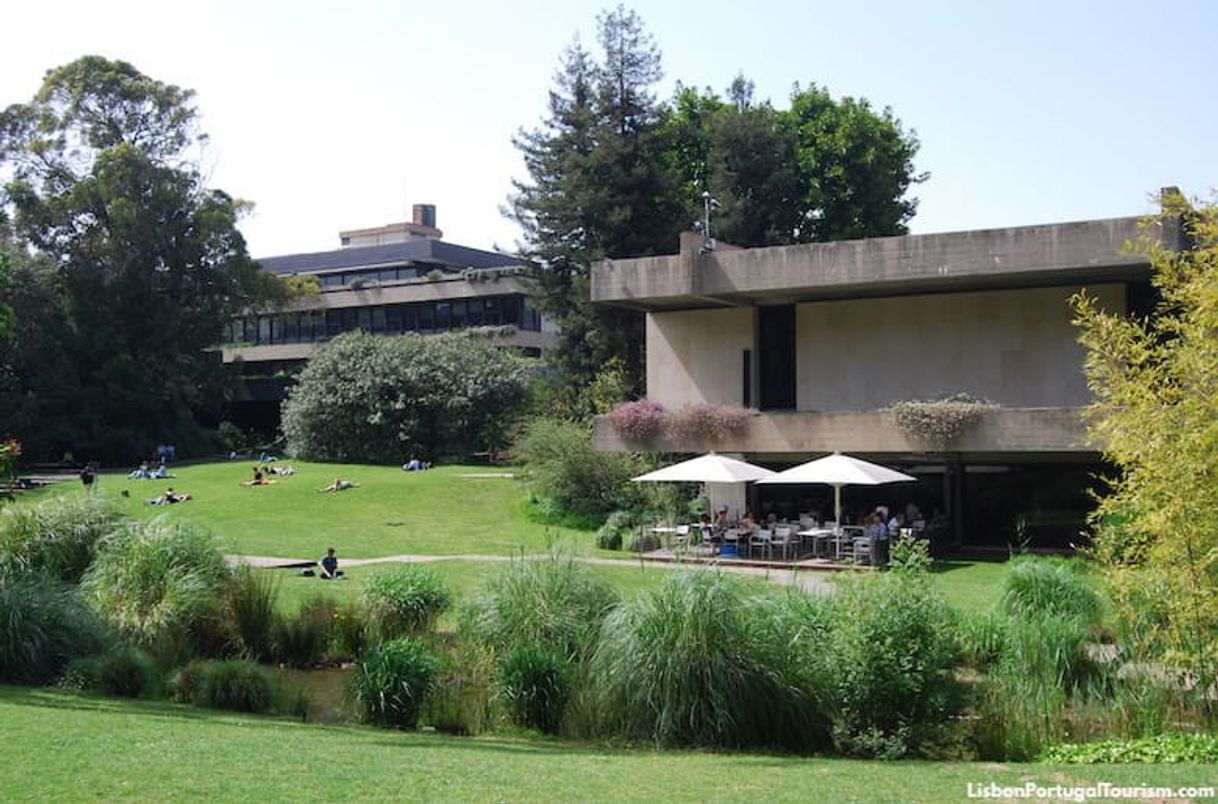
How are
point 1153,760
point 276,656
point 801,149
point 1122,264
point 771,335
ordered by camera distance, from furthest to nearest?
point 801,149, point 771,335, point 1122,264, point 276,656, point 1153,760

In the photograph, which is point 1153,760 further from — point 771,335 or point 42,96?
point 42,96

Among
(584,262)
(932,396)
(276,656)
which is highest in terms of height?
(584,262)

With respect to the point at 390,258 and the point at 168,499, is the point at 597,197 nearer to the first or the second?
the point at 168,499

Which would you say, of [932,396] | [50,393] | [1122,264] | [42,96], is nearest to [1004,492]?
[932,396]

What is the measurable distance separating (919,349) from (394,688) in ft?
65.8

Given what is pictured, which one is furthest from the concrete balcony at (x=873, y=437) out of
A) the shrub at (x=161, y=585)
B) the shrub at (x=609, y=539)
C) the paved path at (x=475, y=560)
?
the shrub at (x=161, y=585)

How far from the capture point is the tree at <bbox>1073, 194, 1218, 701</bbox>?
12.4 m

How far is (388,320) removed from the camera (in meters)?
70.0

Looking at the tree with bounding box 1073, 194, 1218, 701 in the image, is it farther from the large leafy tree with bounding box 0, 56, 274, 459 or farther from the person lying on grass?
the large leafy tree with bounding box 0, 56, 274, 459

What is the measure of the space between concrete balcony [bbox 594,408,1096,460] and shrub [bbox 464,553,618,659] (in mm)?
12862

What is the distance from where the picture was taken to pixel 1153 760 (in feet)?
36.1

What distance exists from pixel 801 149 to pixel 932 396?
73.3ft

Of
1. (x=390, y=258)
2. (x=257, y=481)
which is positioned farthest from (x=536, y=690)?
(x=390, y=258)

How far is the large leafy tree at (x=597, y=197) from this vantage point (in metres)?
45.3
